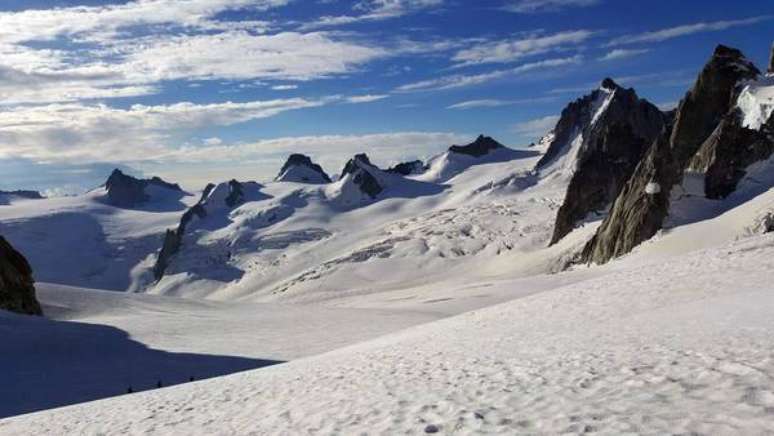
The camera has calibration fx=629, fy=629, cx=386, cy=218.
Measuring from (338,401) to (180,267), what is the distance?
15058cm

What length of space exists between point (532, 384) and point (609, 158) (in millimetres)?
97612

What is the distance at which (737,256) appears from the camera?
23.1 meters

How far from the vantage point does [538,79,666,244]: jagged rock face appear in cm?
9312

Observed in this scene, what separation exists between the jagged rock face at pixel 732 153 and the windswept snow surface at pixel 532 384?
42.6m

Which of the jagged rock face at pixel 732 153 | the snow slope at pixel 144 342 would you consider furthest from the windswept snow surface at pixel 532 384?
the jagged rock face at pixel 732 153

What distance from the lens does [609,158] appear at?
331 ft

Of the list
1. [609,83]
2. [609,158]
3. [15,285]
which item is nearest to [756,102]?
[609,158]

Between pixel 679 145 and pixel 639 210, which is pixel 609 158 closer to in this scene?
pixel 679 145

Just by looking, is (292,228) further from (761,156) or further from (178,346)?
(178,346)

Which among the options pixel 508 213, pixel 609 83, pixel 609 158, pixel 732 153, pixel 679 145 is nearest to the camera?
pixel 732 153

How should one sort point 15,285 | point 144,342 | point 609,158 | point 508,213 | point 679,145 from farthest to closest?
1. point 508,213
2. point 609,158
3. point 679,145
4. point 15,285
5. point 144,342

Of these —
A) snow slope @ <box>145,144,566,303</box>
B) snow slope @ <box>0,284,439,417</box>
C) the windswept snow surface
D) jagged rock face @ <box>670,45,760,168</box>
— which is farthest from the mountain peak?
the windswept snow surface

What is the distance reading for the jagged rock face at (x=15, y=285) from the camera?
37.8 meters

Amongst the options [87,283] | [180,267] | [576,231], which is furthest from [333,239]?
[87,283]
